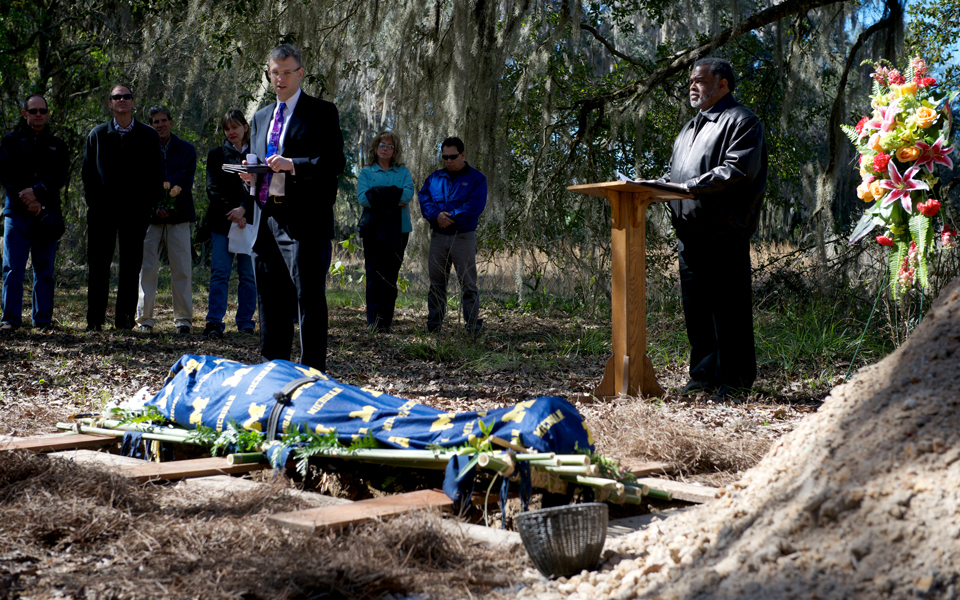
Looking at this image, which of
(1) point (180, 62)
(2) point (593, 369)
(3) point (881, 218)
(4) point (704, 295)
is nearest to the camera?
(3) point (881, 218)

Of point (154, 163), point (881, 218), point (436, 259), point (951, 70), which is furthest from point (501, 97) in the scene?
point (951, 70)

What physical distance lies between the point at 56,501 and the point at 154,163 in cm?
468

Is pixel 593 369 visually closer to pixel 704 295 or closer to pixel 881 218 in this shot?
pixel 704 295

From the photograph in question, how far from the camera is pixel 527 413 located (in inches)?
92.7

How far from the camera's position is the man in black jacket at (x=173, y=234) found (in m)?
6.69

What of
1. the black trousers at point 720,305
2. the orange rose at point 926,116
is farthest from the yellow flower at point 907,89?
the black trousers at point 720,305

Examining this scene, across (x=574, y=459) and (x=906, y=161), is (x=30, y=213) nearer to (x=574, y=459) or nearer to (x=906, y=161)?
(x=574, y=459)

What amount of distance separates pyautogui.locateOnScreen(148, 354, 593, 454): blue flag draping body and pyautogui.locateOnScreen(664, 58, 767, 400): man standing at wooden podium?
2.01 metres

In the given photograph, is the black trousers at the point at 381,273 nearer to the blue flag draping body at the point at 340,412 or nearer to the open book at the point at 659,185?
the open book at the point at 659,185

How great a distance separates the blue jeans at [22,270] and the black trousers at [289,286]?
2.94 meters

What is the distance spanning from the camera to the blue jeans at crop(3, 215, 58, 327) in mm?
6164

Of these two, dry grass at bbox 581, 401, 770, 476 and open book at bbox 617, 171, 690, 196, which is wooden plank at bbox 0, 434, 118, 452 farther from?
open book at bbox 617, 171, 690, 196

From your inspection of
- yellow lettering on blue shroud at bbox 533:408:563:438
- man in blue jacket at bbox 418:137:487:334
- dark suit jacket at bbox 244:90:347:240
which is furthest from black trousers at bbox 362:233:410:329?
yellow lettering on blue shroud at bbox 533:408:563:438

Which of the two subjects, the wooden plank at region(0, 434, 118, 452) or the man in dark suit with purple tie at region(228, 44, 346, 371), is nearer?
the wooden plank at region(0, 434, 118, 452)
